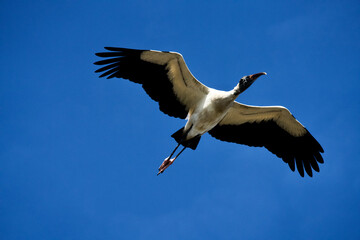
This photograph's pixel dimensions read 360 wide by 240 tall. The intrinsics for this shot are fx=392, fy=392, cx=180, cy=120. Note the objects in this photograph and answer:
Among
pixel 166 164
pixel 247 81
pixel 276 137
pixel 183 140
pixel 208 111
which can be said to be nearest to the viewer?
pixel 247 81

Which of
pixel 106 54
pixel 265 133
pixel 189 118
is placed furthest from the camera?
pixel 265 133

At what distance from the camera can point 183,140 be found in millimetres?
9688

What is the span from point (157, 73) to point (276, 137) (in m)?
3.62

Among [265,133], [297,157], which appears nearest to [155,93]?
[265,133]

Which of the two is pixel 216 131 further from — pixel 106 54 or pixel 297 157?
pixel 106 54

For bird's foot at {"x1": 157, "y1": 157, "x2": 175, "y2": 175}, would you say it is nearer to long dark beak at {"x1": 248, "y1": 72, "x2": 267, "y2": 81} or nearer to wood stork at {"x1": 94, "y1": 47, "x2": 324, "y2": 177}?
wood stork at {"x1": 94, "y1": 47, "x2": 324, "y2": 177}

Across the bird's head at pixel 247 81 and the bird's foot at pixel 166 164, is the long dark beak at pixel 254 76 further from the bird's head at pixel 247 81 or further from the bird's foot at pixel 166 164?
the bird's foot at pixel 166 164

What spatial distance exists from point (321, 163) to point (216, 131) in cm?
286

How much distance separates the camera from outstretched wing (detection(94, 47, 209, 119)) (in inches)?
357

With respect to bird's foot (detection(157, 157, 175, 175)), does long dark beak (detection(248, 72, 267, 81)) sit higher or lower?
higher

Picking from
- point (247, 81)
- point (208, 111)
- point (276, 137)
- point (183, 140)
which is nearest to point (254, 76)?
point (247, 81)

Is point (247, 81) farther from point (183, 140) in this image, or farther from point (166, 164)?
point (166, 164)

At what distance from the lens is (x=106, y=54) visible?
353 inches

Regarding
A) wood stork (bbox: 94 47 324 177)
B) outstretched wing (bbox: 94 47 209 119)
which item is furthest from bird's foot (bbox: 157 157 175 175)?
outstretched wing (bbox: 94 47 209 119)
